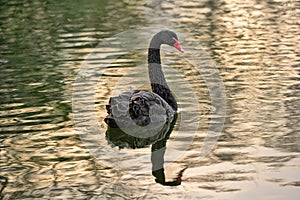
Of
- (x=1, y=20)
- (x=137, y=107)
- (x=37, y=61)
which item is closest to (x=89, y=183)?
(x=137, y=107)

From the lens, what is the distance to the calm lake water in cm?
611

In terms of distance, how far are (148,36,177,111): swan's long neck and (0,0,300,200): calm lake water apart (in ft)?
0.83

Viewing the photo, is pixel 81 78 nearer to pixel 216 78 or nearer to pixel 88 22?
pixel 216 78

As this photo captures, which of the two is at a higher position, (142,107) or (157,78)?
(142,107)

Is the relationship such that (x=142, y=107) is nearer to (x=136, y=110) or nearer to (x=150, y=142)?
(x=136, y=110)

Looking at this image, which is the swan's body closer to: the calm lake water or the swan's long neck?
the swan's long neck

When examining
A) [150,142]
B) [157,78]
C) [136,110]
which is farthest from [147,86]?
[150,142]

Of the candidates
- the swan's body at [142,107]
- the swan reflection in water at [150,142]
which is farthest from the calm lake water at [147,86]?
the swan's body at [142,107]

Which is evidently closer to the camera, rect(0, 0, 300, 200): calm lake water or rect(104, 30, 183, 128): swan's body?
rect(0, 0, 300, 200): calm lake water

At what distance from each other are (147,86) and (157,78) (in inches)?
36.4

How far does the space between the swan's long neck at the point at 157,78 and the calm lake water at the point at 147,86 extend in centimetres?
25

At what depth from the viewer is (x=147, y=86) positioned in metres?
9.65

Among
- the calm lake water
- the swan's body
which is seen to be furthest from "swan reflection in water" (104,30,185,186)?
the calm lake water

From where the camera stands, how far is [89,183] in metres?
6.15
